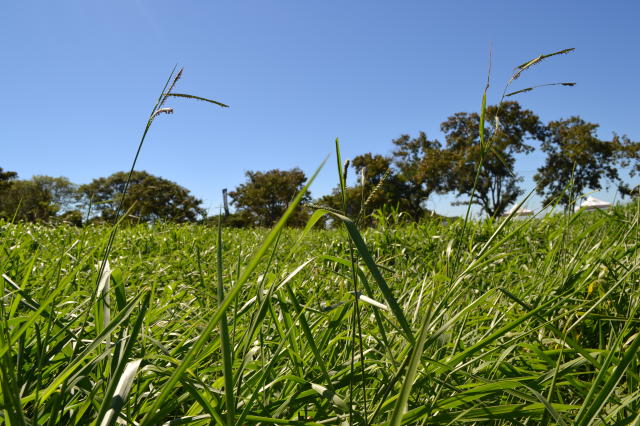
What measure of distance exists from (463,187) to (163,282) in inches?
1438

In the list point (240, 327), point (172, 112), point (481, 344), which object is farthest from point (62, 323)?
point (481, 344)

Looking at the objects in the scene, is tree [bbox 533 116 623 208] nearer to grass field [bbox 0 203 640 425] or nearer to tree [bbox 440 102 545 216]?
tree [bbox 440 102 545 216]

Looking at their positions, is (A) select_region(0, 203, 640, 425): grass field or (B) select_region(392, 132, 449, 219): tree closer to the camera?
(A) select_region(0, 203, 640, 425): grass field

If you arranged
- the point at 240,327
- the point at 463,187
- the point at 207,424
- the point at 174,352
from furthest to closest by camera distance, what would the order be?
1. the point at 463,187
2. the point at 240,327
3. the point at 174,352
4. the point at 207,424

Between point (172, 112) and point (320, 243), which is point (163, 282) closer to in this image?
point (320, 243)

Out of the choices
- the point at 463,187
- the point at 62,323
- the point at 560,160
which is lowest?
the point at 62,323

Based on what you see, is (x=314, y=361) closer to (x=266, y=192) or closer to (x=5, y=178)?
(x=266, y=192)

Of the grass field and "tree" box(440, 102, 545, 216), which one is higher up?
"tree" box(440, 102, 545, 216)

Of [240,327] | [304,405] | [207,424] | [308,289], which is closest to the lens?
[207,424]

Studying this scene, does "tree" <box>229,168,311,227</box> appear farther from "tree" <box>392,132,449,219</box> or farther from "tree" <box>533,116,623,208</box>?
"tree" <box>533,116,623,208</box>

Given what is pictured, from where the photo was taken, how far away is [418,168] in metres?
37.7

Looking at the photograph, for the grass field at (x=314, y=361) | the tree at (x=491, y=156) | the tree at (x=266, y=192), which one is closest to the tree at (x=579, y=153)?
the tree at (x=491, y=156)

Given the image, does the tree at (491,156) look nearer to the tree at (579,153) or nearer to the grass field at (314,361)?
the tree at (579,153)

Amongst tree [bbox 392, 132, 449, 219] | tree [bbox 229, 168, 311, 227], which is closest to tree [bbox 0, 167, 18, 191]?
tree [bbox 229, 168, 311, 227]
